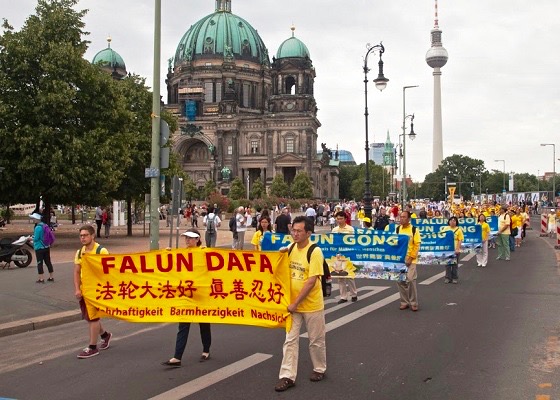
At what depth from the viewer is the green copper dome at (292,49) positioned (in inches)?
4092

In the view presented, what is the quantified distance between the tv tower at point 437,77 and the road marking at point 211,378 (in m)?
152

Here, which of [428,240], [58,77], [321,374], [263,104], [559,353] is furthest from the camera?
[263,104]

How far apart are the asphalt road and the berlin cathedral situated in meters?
87.9

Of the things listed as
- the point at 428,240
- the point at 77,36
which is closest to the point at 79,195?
the point at 77,36

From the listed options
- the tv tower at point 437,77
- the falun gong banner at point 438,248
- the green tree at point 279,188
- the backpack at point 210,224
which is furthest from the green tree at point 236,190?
the tv tower at point 437,77

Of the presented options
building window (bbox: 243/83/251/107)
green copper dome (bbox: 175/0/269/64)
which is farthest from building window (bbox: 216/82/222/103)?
green copper dome (bbox: 175/0/269/64)

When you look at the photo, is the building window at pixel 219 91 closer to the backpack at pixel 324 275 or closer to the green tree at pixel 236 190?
the green tree at pixel 236 190

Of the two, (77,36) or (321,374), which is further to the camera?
(77,36)

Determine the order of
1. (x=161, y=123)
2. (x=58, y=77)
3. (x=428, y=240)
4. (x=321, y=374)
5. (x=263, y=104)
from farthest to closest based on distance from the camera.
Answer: (x=263, y=104)
(x=58, y=77)
(x=428, y=240)
(x=161, y=123)
(x=321, y=374)

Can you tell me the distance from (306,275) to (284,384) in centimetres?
114

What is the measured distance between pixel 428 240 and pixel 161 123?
7.31 meters

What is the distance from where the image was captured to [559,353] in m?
7.67

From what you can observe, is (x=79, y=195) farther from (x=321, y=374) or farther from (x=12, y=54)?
(x=321, y=374)

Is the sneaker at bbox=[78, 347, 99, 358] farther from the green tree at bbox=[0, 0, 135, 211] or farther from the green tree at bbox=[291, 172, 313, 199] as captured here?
the green tree at bbox=[291, 172, 313, 199]
